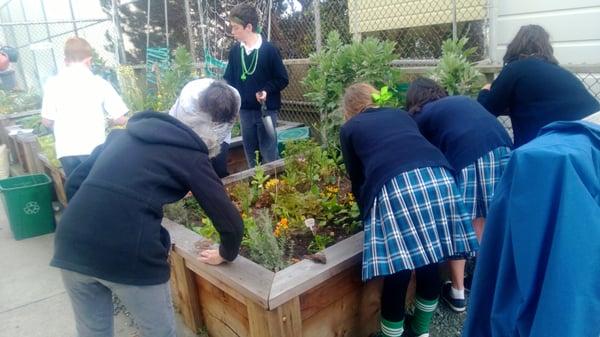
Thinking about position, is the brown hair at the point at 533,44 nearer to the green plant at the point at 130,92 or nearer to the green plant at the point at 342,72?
the green plant at the point at 342,72

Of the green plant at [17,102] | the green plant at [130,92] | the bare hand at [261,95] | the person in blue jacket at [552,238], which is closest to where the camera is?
the person in blue jacket at [552,238]

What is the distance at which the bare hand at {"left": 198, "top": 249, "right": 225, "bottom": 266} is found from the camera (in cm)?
240

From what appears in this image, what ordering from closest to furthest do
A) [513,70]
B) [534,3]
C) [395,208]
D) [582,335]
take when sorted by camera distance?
[582,335]
[395,208]
[513,70]
[534,3]

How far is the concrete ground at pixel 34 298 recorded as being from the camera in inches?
126

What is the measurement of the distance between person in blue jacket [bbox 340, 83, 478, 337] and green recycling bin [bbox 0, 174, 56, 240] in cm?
362

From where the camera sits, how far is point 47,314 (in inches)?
134

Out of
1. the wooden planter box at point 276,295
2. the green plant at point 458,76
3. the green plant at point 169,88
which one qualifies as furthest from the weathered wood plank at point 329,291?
the green plant at point 169,88

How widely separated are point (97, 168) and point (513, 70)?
2.58m

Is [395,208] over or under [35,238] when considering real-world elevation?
over

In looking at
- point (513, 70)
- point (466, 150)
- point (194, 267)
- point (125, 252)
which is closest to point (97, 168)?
point (125, 252)

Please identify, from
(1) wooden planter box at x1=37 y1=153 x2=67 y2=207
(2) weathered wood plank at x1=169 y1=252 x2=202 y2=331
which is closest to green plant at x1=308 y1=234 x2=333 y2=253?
(2) weathered wood plank at x1=169 y1=252 x2=202 y2=331

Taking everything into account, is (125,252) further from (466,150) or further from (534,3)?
(534,3)

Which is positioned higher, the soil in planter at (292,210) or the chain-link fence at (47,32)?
the chain-link fence at (47,32)

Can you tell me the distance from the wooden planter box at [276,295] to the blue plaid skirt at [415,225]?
22 cm
